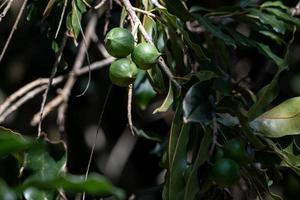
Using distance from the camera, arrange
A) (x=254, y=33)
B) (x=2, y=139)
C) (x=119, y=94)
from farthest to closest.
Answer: (x=119, y=94) < (x=254, y=33) < (x=2, y=139)

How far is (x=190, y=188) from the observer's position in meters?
1.01

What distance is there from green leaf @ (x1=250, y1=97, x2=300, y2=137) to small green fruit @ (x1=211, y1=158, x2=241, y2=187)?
14cm

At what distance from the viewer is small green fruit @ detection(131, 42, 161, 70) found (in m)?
1.02

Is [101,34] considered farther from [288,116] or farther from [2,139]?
[2,139]

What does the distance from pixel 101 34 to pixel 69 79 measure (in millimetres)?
211

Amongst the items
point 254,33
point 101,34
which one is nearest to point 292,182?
point 254,33

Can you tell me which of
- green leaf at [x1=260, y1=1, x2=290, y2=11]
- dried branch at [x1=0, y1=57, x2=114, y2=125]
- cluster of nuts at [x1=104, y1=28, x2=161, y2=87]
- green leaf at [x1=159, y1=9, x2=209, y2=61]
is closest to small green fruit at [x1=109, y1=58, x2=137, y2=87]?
cluster of nuts at [x1=104, y1=28, x2=161, y2=87]

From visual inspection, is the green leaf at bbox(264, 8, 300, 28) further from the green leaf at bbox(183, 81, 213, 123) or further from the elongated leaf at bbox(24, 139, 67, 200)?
the elongated leaf at bbox(24, 139, 67, 200)

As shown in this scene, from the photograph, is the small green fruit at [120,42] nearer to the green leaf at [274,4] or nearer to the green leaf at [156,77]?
the green leaf at [156,77]

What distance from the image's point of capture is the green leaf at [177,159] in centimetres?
103

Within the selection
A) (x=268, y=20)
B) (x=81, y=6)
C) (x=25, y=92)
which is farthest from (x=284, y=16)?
(x=25, y=92)

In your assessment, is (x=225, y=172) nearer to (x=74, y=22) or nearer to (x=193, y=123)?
(x=193, y=123)

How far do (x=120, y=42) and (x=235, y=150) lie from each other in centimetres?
23

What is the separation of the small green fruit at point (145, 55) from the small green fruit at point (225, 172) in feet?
0.58
